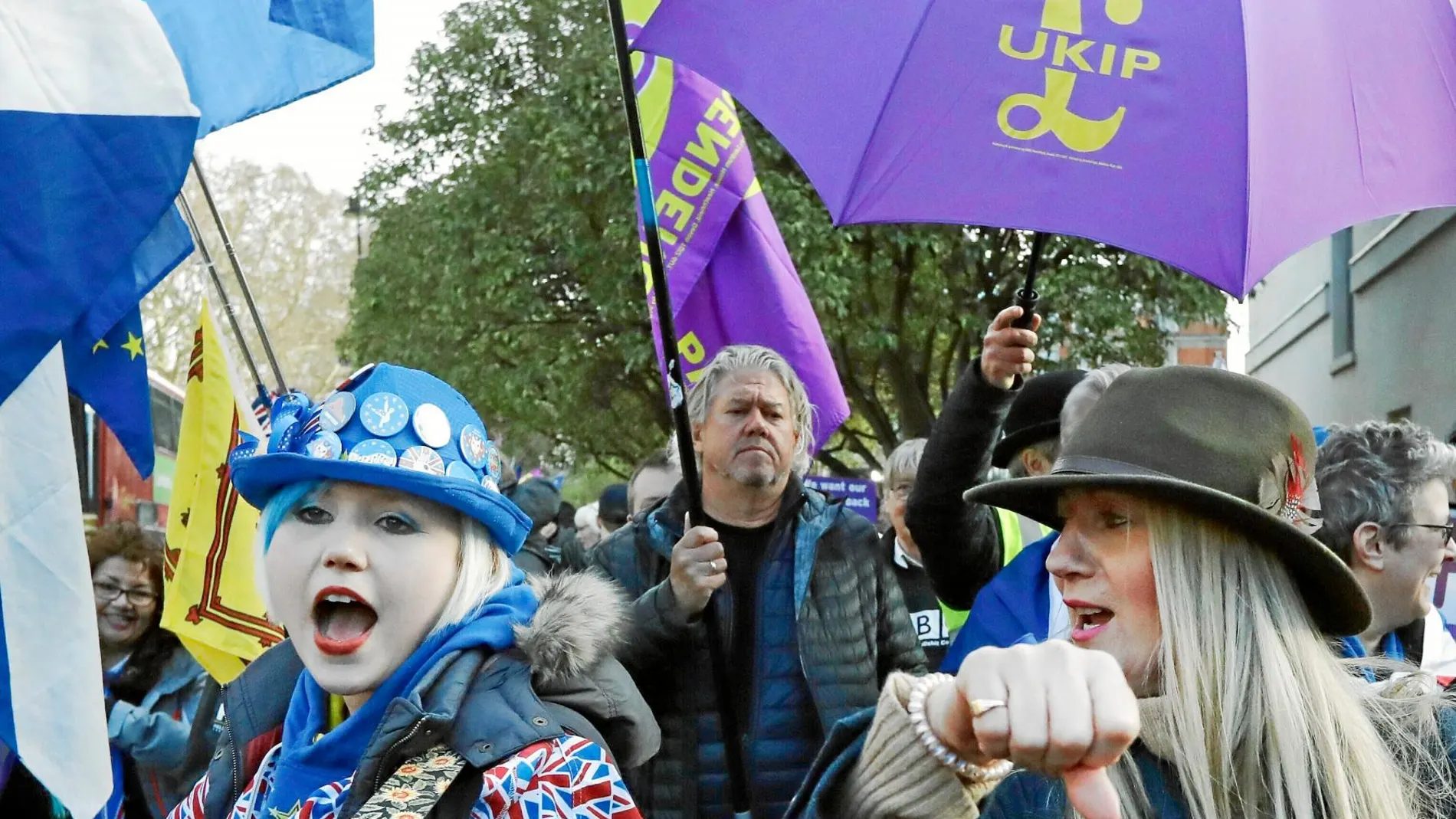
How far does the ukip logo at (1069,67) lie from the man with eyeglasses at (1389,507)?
4.46ft

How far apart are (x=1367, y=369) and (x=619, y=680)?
16.5m

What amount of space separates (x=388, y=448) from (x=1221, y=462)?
1.28 metres

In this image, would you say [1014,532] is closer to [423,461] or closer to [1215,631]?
[423,461]

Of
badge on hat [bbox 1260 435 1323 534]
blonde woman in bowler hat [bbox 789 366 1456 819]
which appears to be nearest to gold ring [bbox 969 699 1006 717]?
blonde woman in bowler hat [bbox 789 366 1456 819]

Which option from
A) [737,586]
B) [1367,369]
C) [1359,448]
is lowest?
[737,586]

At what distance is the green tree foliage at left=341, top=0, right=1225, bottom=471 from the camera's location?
62.7ft

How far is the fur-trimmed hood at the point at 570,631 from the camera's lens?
2.59m

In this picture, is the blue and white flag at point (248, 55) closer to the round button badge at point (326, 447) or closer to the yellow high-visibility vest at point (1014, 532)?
the round button badge at point (326, 447)

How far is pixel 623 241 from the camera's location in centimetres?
1998

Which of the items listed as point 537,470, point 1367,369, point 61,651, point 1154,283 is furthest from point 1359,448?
point 537,470

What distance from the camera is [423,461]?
8.57 ft

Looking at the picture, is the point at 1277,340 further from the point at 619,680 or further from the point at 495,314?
the point at 619,680

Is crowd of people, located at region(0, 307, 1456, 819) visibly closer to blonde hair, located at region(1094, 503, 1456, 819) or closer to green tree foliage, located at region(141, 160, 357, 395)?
blonde hair, located at region(1094, 503, 1456, 819)

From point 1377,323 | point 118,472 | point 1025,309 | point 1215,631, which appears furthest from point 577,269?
point 1215,631
